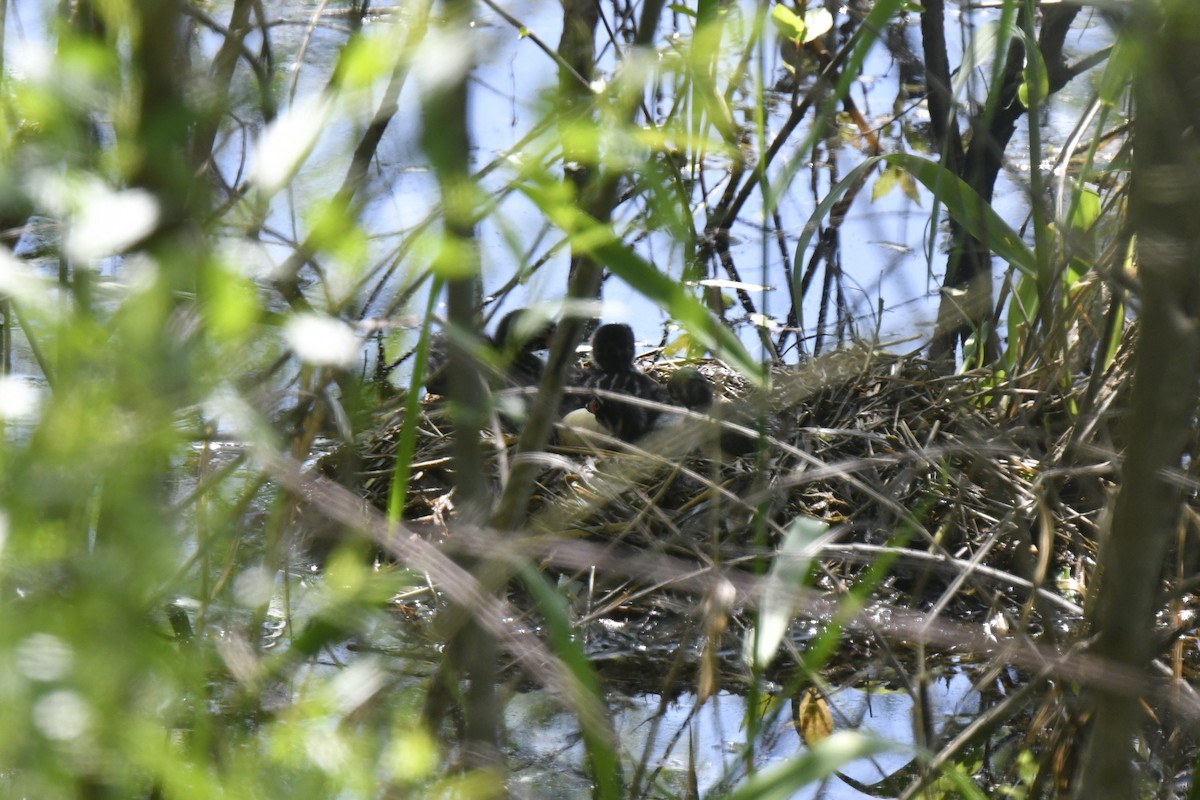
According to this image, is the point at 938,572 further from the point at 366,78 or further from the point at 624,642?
the point at 366,78

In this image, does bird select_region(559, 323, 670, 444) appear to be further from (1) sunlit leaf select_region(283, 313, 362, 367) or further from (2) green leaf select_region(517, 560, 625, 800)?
(1) sunlit leaf select_region(283, 313, 362, 367)

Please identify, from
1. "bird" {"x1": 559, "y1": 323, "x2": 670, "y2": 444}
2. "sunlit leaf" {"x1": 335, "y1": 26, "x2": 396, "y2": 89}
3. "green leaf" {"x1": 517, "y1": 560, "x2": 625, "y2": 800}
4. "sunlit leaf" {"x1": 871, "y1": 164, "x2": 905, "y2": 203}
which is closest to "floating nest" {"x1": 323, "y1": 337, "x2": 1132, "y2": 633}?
"bird" {"x1": 559, "y1": 323, "x2": 670, "y2": 444}

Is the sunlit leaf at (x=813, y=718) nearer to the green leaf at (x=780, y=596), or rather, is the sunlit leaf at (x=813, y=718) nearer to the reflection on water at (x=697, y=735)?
the reflection on water at (x=697, y=735)

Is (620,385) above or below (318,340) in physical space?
below

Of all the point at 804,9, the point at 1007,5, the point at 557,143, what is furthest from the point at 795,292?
the point at 804,9

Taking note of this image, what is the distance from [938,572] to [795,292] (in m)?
0.68

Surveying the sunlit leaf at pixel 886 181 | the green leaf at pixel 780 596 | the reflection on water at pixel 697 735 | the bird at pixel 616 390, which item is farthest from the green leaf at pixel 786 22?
the green leaf at pixel 780 596

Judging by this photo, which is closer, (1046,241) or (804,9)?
(1046,241)

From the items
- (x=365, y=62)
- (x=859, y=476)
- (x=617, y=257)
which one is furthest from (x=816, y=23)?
(x=365, y=62)

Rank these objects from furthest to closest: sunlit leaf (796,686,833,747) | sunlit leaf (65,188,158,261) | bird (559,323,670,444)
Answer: bird (559,323,670,444) < sunlit leaf (796,686,833,747) < sunlit leaf (65,188,158,261)

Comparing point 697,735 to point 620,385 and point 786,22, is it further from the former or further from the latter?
point 786,22

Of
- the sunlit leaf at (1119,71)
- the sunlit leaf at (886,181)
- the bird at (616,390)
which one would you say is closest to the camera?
the sunlit leaf at (1119,71)

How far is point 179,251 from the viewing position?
524mm

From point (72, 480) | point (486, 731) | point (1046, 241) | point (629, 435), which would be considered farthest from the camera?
point (629, 435)
